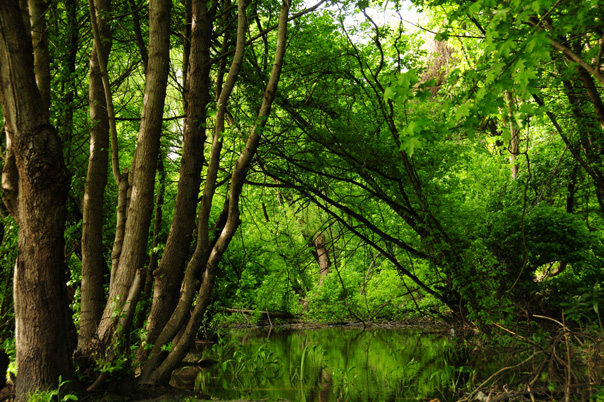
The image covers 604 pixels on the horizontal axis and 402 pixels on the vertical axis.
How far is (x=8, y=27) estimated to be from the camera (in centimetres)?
386

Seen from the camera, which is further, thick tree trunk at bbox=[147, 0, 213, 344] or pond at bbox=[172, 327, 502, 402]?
pond at bbox=[172, 327, 502, 402]

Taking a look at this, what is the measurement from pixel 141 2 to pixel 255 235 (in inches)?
290

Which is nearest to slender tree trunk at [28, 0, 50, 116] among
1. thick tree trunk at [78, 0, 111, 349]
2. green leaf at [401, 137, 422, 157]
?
thick tree trunk at [78, 0, 111, 349]

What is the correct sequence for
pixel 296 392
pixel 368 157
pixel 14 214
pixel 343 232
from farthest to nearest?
pixel 343 232 → pixel 368 157 → pixel 296 392 → pixel 14 214

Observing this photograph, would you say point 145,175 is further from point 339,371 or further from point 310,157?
point 339,371

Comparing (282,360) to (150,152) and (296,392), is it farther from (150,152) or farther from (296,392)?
(150,152)

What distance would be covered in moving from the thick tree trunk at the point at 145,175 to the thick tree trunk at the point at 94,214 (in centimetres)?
68

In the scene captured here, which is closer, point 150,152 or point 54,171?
point 54,171

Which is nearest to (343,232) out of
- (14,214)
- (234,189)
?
(234,189)

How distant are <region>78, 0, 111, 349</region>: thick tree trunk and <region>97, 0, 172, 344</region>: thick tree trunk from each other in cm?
68

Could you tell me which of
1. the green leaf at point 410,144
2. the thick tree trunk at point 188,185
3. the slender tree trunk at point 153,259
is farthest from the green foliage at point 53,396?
the green leaf at point 410,144

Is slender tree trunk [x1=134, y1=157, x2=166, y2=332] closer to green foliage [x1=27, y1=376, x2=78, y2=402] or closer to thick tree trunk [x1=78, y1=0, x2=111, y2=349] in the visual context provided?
thick tree trunk [x1=78, y1=0, x2=111, y2=349]

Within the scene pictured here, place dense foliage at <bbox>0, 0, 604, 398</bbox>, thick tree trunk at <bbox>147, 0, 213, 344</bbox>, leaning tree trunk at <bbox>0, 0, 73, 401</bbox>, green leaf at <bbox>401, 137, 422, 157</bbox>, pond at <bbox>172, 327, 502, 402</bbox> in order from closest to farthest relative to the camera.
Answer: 1. green leaf at <bbox>401, 137, 422, 157</bbox>
2. leaning tree trunk at <bbox>0, 0, 73, 401</bbox>
3. dense foliage at <bbox>0, 0, 604, 398</bbox>
4. thick tree trunk at <bbox>147, 0, 213, 344</bbox>
5. pond at <bbox>172, 327, 502, 402</bbox>

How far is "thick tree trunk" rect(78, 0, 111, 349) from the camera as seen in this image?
18.0 feet
